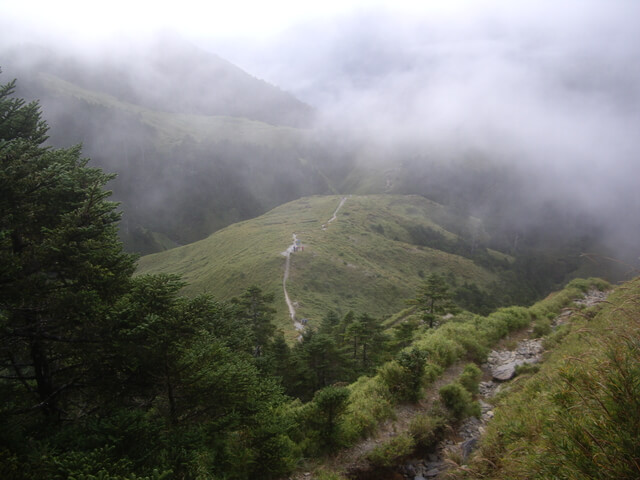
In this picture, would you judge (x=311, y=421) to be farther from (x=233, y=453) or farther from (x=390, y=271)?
(x=390, y=271)

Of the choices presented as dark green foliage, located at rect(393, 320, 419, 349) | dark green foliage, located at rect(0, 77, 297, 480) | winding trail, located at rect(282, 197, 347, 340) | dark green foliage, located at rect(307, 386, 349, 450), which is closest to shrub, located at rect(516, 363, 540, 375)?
dark green foliage, located at rect(307, 386, 349, 450)

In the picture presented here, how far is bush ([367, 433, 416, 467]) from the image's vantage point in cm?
749

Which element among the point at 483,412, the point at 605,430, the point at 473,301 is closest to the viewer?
the point at 605,430

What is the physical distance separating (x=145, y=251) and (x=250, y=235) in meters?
88.5

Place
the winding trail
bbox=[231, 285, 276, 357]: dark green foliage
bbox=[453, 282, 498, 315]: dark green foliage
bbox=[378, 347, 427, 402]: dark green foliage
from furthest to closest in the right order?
bbox=[453, 282, 498, 315]: dark green foliage → the winding trail → bbox=[231, 285, 276, 357]: dark green foliage → bbox=[378, 347, 427, 402]: dark green foliage

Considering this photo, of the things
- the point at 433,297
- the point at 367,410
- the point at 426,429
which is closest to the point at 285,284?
the point at 433,297

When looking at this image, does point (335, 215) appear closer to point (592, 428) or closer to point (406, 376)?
point (406, 376)

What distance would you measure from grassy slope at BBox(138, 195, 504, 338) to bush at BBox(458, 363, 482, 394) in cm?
3034

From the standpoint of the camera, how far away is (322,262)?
74.0 m

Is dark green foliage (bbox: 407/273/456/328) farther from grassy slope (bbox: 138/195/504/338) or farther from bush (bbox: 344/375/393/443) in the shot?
grassy slope (bbox: 138/195/504/338)

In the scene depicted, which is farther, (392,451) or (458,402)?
(458,402)

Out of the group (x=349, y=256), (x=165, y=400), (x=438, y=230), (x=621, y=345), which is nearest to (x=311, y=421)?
(x=165, y=400)

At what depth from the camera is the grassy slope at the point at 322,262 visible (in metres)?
64.1

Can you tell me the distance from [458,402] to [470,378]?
76.0 inches
